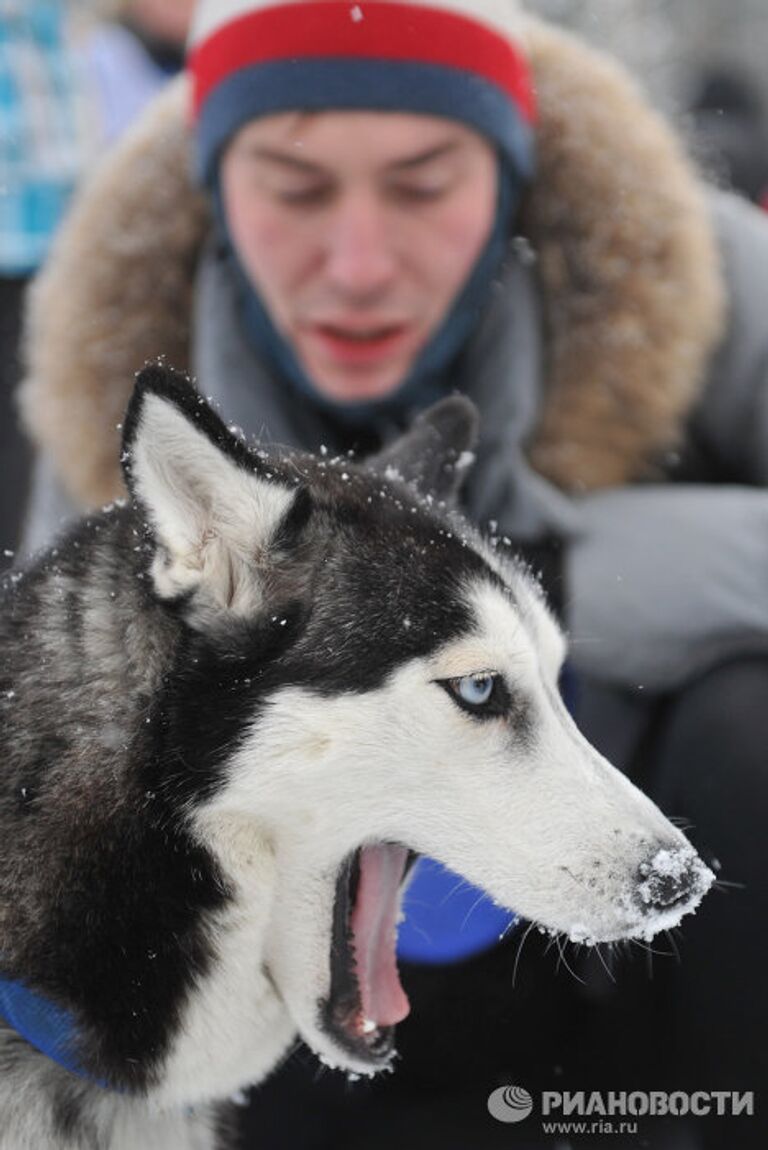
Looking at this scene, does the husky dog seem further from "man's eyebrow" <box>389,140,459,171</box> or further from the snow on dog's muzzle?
"man's eyebrow" <box>389,140,459,171</box>

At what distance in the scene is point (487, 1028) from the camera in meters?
1.85

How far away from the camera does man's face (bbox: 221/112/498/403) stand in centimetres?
200

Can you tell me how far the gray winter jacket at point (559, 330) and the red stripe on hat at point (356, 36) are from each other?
327mm

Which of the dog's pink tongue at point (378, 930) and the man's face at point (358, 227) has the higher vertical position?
the man's face at point (358, 227)

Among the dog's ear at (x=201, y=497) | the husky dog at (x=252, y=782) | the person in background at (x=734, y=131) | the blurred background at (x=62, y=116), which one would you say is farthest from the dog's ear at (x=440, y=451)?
the blurred background at (x=62, y=116)

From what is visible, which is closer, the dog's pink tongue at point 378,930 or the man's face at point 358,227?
the dog's pink tongue at point 378,930

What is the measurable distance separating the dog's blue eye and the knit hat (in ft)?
3.66

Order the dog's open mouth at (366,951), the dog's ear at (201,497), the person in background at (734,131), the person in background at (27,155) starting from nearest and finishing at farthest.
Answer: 1. the dog's ear at (201,497)
2. the dog's open mouth at (366,951)
3. the person in background at (734,131)
4. the person in background at (27,155)

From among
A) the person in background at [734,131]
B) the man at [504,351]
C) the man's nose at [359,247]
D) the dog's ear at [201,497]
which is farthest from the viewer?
the person in background at [734,131]

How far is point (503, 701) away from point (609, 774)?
0.46 ft

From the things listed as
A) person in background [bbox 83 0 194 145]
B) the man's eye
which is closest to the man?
the man's eye

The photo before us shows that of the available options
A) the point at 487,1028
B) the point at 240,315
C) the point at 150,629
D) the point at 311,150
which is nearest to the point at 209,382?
the point at 240,315

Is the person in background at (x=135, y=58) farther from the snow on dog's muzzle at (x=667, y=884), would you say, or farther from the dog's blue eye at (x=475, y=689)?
the snow on dog's muzzle at (x=667, y=884)

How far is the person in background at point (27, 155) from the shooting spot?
3363 millimetres
